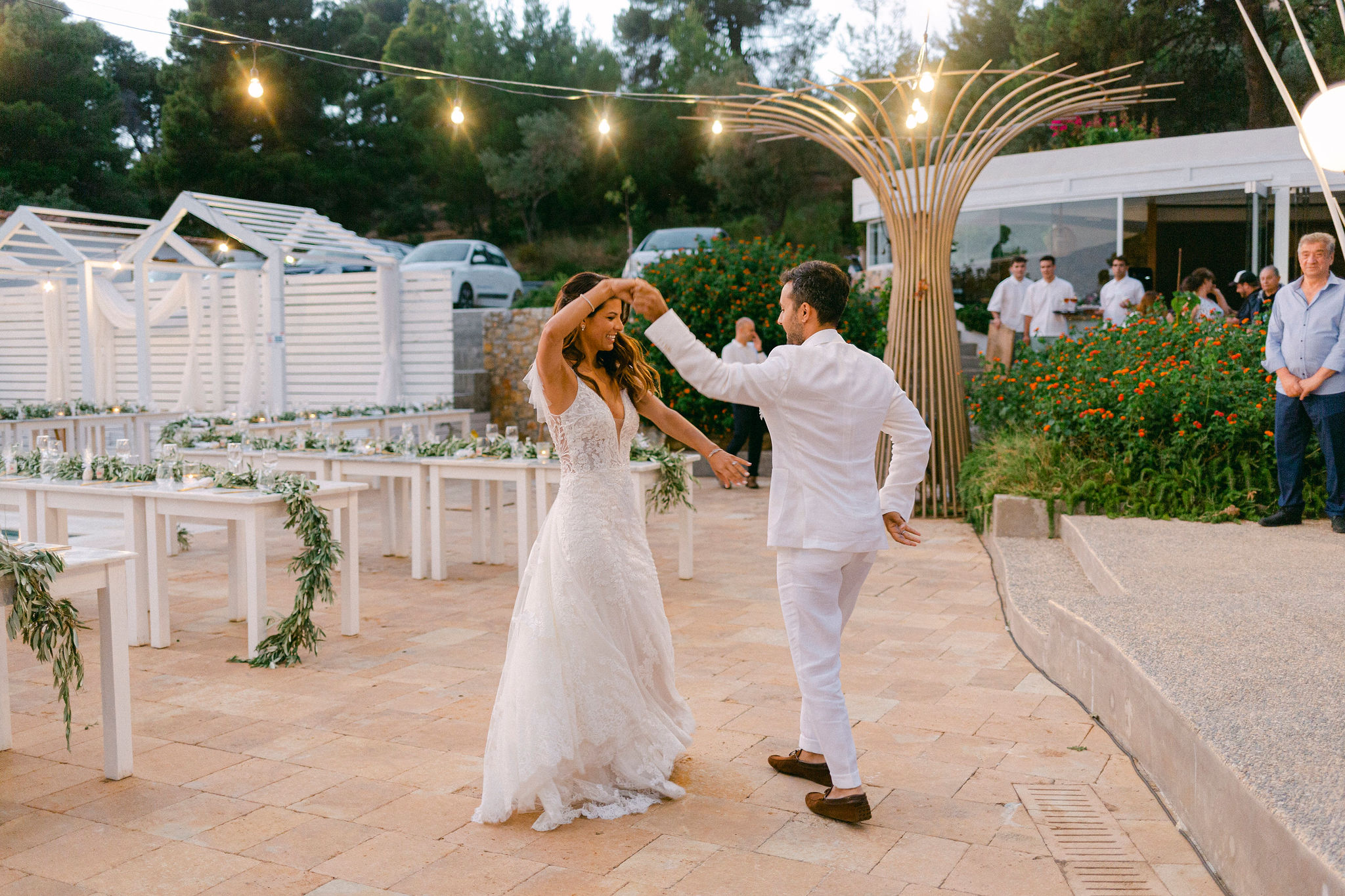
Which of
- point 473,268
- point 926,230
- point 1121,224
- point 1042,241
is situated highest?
point 473,268

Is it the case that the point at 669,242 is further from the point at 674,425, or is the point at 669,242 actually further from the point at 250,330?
the point at 674,425

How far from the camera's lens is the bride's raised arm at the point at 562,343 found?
11.3ft

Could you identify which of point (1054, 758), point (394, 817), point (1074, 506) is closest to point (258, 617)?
point (394, 817)

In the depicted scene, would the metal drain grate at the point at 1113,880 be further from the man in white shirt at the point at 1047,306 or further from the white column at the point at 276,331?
the white column at the point at 276,331

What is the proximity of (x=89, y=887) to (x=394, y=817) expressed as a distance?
876mm

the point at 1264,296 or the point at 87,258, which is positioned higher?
the point at 87,258

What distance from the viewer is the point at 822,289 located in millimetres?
3453

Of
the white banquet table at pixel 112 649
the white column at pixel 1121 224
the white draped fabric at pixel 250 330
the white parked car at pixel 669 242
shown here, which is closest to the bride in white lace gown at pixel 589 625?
the white banquet table at pixel 112 649

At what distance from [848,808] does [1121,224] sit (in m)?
12.4

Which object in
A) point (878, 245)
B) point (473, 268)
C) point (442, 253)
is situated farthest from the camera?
point (442, 253)

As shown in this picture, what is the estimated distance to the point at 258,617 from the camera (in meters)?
5.45

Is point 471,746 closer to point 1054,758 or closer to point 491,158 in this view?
point 1054,758

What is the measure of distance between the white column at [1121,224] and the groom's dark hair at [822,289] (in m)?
11.8

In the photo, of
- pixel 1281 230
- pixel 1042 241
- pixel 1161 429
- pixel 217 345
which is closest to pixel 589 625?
pixel 1161 429
